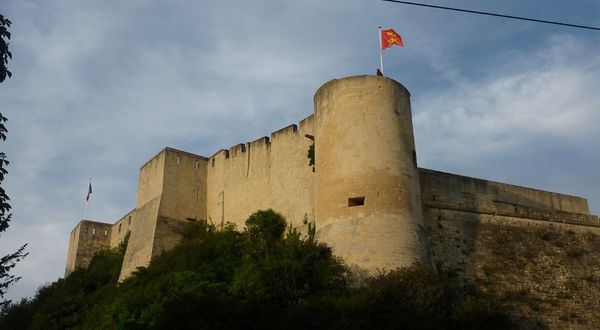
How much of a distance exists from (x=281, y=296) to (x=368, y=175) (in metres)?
3.78

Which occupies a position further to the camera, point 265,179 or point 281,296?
point 265,179

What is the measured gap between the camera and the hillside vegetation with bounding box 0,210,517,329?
14.7m

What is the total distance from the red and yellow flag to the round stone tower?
1.74 meters

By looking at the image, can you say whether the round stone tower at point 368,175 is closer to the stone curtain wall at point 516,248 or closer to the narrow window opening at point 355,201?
the narrow window opening at point 355,201

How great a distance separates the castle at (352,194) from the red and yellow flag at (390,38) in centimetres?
177

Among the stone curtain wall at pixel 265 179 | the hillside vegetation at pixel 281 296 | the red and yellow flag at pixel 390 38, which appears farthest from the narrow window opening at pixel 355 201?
the red and yellow flag at pixel 390 38

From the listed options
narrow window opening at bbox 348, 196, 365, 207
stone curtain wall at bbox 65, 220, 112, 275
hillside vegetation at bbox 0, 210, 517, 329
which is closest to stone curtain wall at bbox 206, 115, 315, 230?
hillside vegetation at bbox 0, 210, 517, 329

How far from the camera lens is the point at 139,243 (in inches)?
1008

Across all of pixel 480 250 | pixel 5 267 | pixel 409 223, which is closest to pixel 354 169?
pixel 409 223

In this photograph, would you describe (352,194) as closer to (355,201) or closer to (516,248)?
(355,201)

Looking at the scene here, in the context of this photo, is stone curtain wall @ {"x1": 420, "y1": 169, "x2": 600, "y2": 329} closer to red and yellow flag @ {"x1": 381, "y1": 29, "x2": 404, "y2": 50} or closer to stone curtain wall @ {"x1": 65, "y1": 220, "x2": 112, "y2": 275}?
red and yellow flag @ {"x1": 381, "y1": 29, "x2": 404, "y2": 50}

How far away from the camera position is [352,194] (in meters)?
17.6

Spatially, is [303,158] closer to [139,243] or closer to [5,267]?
[139,243]

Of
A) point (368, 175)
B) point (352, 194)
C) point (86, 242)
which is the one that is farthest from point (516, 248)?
point (86, 242)
